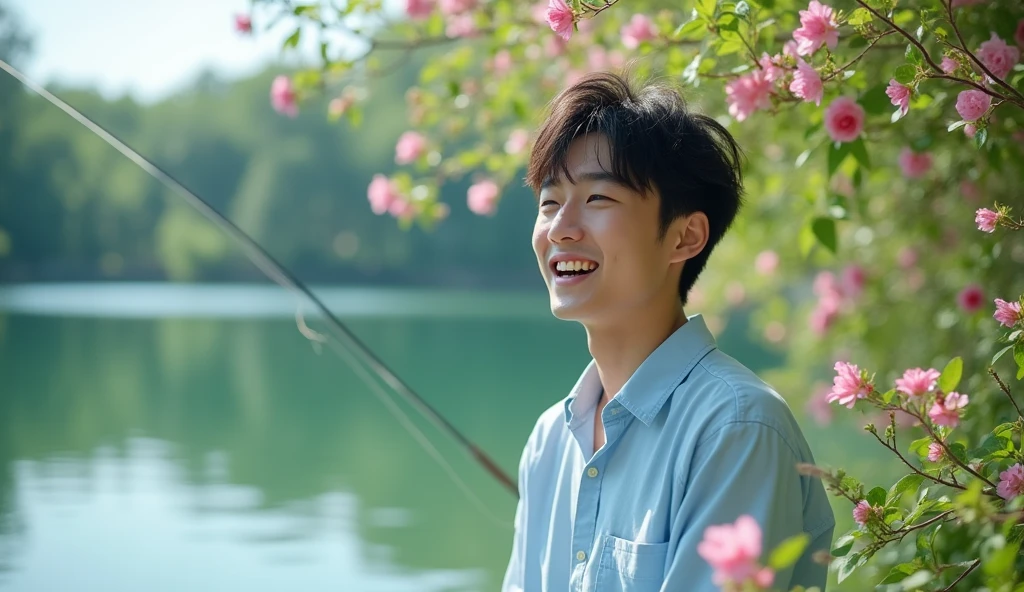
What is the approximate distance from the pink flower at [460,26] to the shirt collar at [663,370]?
1.85m

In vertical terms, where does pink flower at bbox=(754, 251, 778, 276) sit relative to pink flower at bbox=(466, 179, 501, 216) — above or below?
above

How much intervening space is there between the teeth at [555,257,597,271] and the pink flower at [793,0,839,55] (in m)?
0.44

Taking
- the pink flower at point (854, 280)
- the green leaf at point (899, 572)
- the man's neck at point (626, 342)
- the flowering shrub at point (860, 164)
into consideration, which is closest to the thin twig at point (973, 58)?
the flowering shrub at point (860, 164)

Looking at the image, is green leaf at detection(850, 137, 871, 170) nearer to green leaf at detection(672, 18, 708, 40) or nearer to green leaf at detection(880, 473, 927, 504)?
green leaf at detection(672, 18, 708, 40)

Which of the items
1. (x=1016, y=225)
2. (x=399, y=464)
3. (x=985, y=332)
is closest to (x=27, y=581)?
(x=399, y=464)

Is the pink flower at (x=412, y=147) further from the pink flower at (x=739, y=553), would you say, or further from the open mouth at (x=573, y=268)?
the pink flower at (x=739, y=553)

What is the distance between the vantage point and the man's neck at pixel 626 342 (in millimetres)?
1661

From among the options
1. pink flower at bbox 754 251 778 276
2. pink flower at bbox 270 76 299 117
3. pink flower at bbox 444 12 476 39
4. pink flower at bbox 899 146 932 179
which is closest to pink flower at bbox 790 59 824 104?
pink flower at bbox 899 146 932 179

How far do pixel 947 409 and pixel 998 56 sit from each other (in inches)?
22.9

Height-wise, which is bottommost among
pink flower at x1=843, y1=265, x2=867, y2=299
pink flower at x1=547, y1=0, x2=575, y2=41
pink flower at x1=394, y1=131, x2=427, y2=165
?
pink flower at x1=547, y1=0, x2=575, y2=41

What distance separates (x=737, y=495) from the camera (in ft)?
4.46

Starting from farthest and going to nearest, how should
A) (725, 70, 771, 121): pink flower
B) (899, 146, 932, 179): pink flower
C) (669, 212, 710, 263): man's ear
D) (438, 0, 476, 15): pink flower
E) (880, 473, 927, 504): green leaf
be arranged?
1. (438, 0, 476, 15): pink flower
2. (899, 146, 932, 179): pink flower
3. (725, 70, 771, 121): pink flower
4. (669, 212, 710, 263): man's ear
5. (880, 473, 927, 504): green leaf

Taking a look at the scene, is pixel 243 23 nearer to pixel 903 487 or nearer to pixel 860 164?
pixel 860 164

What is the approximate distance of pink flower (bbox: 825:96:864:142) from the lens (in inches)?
78.7
